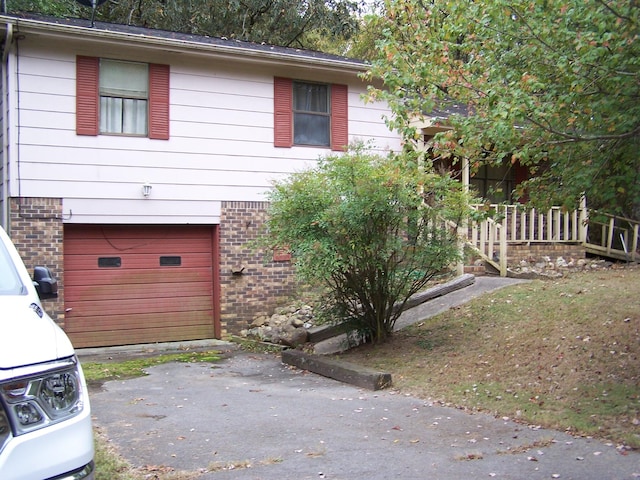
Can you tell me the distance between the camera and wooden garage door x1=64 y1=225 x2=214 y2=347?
482 inches

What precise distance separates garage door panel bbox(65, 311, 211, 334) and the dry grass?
4.12 m

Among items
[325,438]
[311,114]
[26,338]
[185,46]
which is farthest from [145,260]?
[26,338]

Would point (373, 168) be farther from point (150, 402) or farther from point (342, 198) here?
point (150, 402)

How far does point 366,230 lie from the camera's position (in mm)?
9781

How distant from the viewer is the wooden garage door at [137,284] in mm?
12242

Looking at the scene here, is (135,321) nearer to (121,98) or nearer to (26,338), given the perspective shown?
(121,98)

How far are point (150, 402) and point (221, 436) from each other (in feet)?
6.34

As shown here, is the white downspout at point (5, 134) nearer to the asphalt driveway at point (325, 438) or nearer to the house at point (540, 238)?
the asphalt driveway at point (325, 438)

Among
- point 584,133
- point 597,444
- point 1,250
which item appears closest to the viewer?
point 1,250

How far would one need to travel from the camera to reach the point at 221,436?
6.17 metres

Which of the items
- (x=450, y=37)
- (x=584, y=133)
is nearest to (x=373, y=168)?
(x=450, y=37)

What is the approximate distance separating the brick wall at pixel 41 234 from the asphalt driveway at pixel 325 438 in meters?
3.84

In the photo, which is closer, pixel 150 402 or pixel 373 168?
pixel 150 402

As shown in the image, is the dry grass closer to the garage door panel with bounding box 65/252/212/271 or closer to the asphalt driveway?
the asphalt driveway
